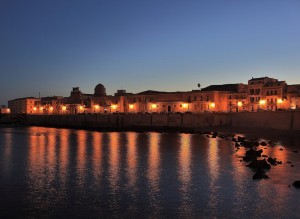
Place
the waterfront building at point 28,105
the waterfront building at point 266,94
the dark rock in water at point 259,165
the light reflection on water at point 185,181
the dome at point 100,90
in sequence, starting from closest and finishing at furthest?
the light reflection on water at point 185,181 → the dark rock in water at point 259,165 → the waterfront building at point 266,94 → the dome at point 100,90 → the waterfront building at point 28,105

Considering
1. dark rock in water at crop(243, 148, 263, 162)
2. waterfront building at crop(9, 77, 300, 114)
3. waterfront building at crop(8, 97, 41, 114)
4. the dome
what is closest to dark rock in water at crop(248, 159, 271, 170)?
dark rock in water at crop(243, 148, 263, 162)

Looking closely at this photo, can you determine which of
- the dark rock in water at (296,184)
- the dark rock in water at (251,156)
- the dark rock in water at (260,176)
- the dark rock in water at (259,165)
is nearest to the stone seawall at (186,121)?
the dark rock in water at (251,156)

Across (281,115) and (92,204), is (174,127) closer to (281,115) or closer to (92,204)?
(281,115)

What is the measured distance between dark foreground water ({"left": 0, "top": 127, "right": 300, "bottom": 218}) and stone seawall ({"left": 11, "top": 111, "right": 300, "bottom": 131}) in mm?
24424

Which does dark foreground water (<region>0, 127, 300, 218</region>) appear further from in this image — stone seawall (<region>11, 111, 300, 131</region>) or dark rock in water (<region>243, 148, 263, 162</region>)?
stone seawall (<region>11, 111, 300, 131</region>)

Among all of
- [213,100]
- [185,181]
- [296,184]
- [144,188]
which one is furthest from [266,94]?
[144,188]

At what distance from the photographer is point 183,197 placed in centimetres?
1998

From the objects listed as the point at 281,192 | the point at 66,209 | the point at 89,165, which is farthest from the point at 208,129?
the point at 66,209

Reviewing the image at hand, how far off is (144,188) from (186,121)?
5493 centimetres

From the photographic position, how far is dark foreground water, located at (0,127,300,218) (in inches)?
691

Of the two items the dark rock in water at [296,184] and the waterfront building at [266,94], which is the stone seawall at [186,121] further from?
the dark rock in water at [296,184]

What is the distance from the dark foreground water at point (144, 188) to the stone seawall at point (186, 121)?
24424mm

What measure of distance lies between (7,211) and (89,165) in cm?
1328

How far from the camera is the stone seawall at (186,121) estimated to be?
→ 58.4m
